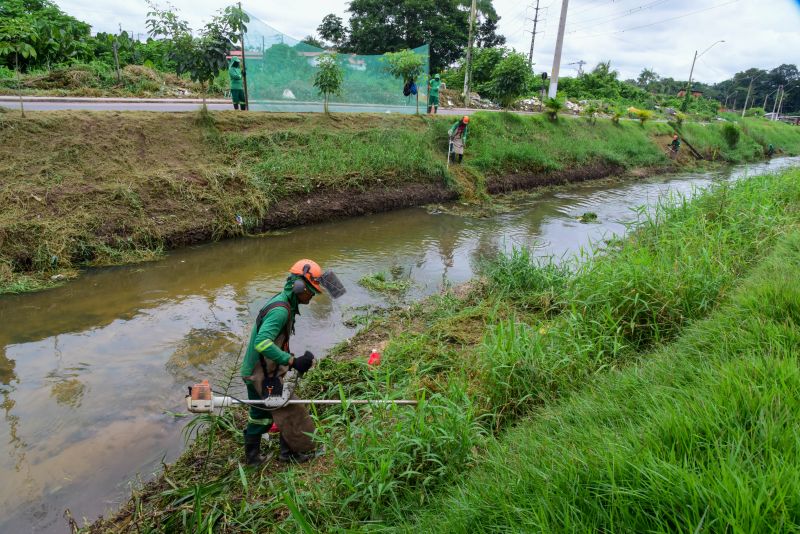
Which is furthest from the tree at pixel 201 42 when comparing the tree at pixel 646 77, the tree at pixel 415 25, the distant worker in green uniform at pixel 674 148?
the tree at pixel 646 77

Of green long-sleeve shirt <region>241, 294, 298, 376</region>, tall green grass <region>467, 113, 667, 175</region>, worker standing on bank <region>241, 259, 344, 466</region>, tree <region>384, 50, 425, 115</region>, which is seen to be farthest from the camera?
tall green grass <region>467, 113, 667, 175</region>

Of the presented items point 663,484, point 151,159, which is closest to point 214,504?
point 663,484

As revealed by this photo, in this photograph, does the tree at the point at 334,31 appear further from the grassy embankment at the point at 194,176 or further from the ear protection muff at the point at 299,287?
the ear protection muff at the point at 299,287

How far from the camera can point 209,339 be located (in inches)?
238

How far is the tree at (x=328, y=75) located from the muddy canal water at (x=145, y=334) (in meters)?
4.40

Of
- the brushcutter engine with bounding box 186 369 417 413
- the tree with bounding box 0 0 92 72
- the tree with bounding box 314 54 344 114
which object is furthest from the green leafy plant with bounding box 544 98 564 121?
the brushcutter engine with bounding box 186 369 417 413

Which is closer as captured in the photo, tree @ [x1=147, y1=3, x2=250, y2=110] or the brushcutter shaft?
the brushcutter shaft

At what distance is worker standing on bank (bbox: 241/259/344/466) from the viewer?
3834mm

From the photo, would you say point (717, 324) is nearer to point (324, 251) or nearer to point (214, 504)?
point (214, 504)

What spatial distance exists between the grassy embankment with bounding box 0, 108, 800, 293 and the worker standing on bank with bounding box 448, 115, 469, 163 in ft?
1.42

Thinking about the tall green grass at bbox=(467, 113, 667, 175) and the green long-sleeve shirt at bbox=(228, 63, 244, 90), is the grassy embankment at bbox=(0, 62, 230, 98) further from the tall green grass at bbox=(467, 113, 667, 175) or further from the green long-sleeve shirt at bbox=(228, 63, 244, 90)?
the tall green grass at bbox=(467, 113, 667, 175)

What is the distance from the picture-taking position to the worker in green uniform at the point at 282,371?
12.6 feet

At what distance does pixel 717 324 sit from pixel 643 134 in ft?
79.7

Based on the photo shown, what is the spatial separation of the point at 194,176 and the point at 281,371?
753 centimetres
